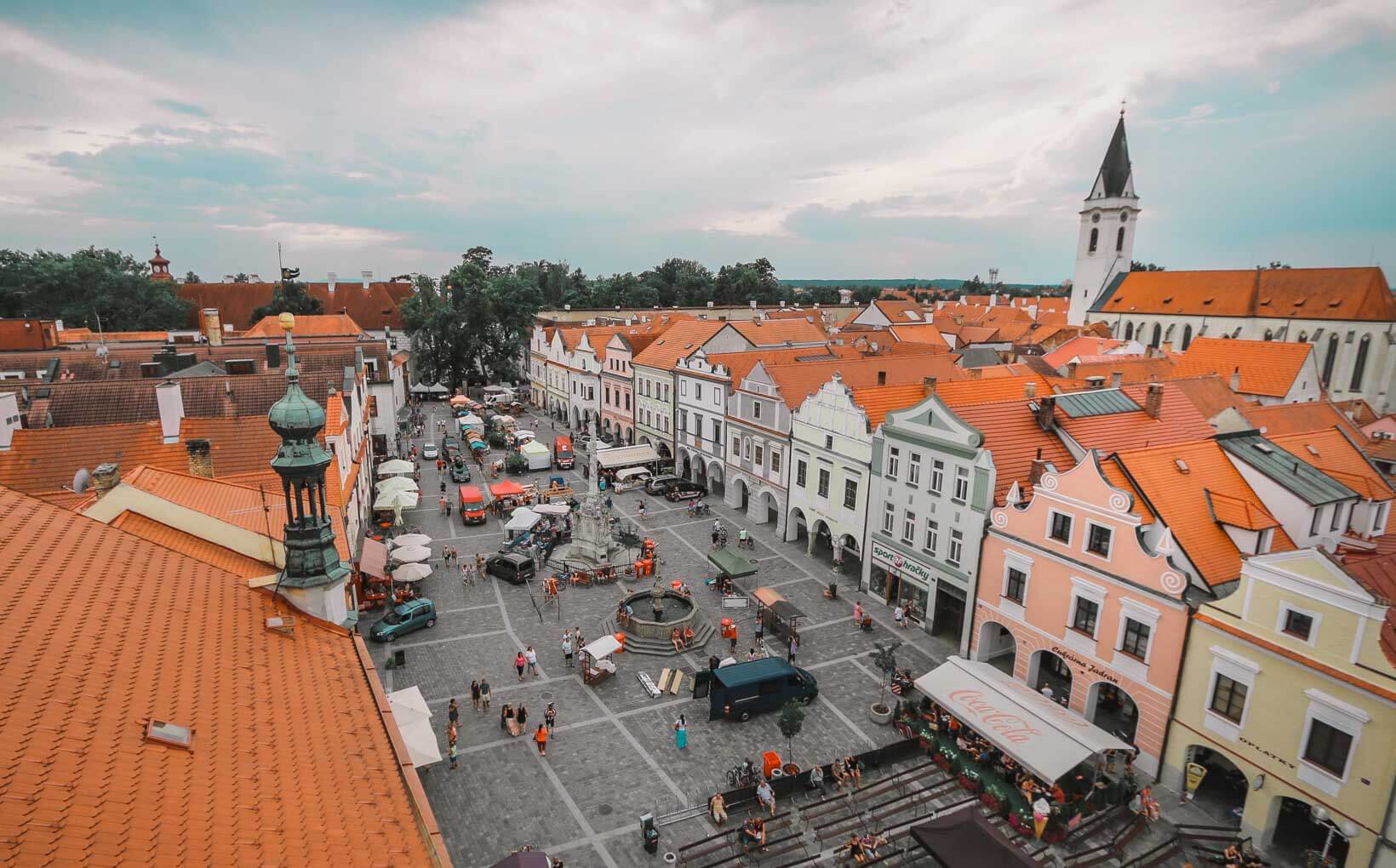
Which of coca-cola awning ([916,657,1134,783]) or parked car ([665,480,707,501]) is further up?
coca-cola awning ([916,657,1134,783])

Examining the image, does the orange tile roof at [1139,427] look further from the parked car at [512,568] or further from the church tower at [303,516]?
the church tower at [303,516]

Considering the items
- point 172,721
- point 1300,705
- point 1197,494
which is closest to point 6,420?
point 172,721

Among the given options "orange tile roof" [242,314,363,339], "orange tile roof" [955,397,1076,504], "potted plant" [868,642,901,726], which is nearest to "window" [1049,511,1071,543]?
"orange tile roof" [955,397,1076,504]

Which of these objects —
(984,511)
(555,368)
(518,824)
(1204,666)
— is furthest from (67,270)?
(1204,666)

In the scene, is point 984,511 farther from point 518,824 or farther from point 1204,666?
point 518,824

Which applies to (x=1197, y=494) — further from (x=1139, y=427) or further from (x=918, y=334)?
(x=918, y=334)

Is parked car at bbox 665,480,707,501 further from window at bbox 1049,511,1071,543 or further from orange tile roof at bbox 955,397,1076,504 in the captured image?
window at bbox 1049,511,1071,543
